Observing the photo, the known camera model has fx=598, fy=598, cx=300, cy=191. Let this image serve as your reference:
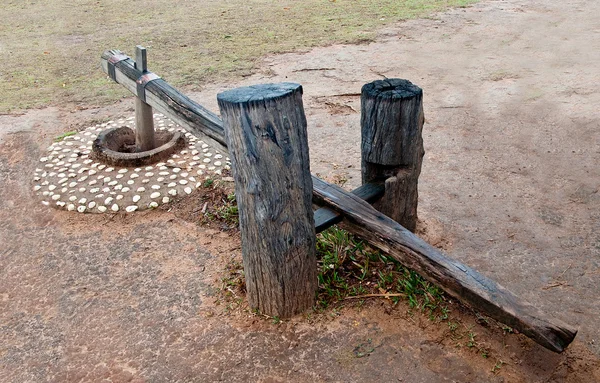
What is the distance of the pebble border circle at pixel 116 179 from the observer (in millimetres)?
4102

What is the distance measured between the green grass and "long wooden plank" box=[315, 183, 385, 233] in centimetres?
339

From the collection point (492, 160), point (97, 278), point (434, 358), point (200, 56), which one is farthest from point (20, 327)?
point (200, 56)

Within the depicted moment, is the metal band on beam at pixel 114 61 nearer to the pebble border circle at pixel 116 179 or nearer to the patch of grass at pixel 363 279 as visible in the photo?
the pebble border circle at pixel 116 179

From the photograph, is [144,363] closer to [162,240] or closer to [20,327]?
[20,327]

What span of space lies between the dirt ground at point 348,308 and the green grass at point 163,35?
0.67m

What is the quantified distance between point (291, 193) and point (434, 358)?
3.17 feet

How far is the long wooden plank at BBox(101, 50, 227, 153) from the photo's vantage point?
3.63 metres

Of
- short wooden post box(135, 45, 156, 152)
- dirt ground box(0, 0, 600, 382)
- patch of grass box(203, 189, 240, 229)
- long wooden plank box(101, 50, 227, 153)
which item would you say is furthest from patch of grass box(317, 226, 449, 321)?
short wooden post box(135, 45, 156, 152)

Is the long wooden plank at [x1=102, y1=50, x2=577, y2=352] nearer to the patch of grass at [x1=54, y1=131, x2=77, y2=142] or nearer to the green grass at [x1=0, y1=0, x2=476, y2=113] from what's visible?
the patch of grass at [x1=54, y1=131, x2=77, y2=142]

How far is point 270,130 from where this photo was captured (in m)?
2.44

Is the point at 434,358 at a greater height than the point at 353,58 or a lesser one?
lesser

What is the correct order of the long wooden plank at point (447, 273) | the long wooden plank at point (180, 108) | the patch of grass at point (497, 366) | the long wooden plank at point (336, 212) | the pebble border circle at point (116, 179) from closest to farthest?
the long wooden plank at point (447, 273) < the patch of grass at point (497, 366) < the long wooden plank at point (336, 212) < the long wooden plank at point (180, 108) < the pebble border circle at point (116, 179)

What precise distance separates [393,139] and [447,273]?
0.83 meters

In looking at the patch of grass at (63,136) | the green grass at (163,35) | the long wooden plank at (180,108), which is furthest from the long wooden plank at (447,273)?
the green grass at (163,35)
